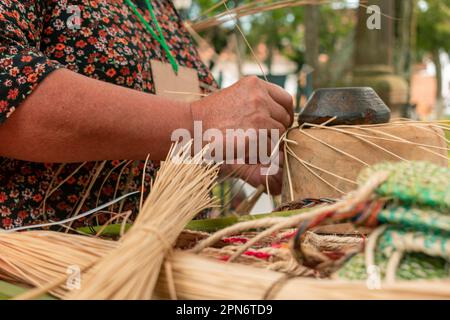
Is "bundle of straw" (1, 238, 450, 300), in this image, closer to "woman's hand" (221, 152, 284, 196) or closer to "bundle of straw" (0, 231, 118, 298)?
"bundle of straw" (0, 231, 118, 298)

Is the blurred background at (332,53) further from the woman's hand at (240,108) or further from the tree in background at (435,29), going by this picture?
the tree in background at (435,29)

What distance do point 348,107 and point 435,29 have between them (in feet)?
66.9

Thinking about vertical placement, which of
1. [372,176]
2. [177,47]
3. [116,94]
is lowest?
[372,176]

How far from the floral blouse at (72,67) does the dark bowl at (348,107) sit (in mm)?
372

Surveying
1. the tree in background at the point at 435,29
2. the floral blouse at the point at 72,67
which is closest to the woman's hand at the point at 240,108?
the floral blouse at the point at 72,67

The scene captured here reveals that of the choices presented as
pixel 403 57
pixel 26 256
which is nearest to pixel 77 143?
pixel 26 256

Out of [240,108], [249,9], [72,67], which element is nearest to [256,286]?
[240,108]

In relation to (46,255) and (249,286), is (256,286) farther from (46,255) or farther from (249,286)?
(46,255)

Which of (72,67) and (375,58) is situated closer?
(72,67)

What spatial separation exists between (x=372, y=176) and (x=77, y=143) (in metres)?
0.54

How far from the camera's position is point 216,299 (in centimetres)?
53

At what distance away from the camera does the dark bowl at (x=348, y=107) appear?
3.19 ft

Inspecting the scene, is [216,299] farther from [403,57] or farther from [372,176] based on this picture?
[403,57]

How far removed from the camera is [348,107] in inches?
38.4
